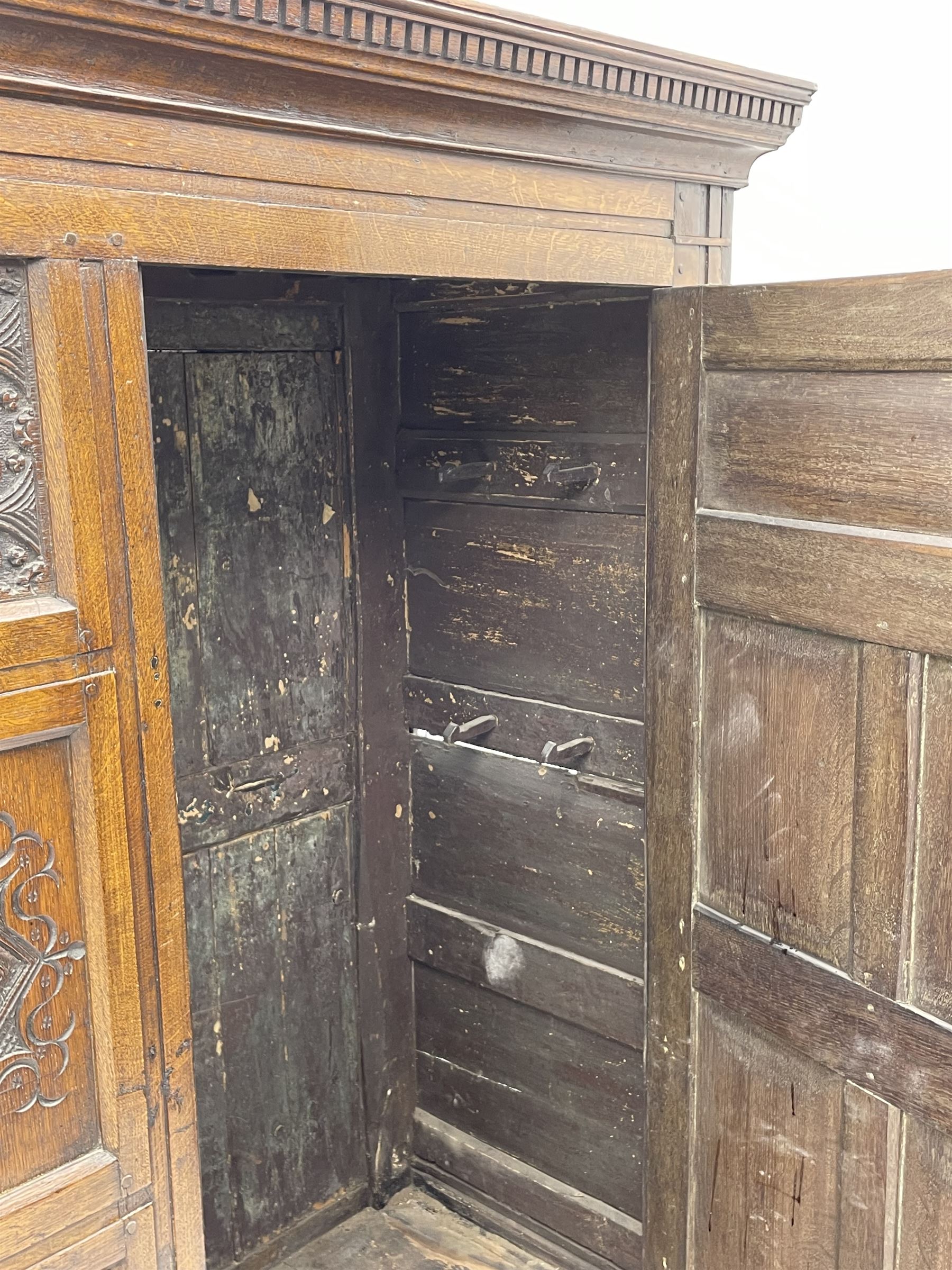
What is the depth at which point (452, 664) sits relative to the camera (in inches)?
81.1

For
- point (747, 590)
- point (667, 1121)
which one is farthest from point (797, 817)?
point (667, 1121)

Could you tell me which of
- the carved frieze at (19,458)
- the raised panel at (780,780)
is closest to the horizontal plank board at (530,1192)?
the raised panel at (780,780)

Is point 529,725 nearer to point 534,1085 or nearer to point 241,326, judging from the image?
point 534,1085

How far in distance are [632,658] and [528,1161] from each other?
93 centimetres

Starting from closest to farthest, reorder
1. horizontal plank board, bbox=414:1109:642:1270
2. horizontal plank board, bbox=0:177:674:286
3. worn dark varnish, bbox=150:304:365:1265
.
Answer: horizontal plank board, bbox=0:177:674:286 < worn dark varnish, bbox=150:304:365:1265 < horizontal plank board, bbox=414:1109:642:1270

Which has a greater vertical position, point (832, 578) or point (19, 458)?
point (19, 458)

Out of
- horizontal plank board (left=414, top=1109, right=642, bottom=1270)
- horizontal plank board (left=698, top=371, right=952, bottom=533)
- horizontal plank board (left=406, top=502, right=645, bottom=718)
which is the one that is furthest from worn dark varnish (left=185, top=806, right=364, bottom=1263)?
horizontal plank board (left=698, top=371, right=952, bottom=533)

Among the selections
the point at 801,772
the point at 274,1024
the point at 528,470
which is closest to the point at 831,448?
the point at 801,772

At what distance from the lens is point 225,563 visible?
1893mm

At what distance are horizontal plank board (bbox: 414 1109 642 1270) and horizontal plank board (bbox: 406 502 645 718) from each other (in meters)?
0.83

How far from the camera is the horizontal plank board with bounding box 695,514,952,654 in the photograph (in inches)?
48.7

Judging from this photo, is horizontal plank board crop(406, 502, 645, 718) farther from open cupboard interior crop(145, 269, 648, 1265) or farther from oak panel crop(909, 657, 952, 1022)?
oak panel crop(909, 657, 952, 1022)

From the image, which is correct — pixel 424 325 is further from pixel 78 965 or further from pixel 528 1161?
pixel 528 1161

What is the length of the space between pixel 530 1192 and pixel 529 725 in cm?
81
